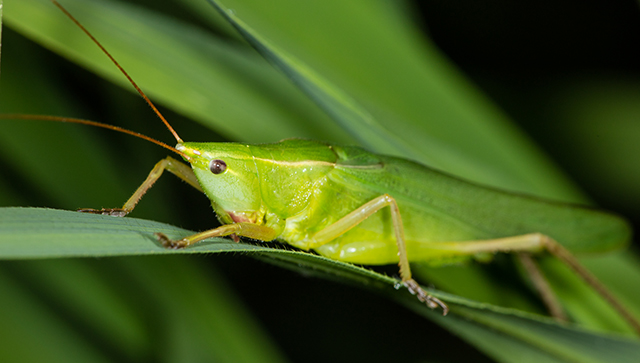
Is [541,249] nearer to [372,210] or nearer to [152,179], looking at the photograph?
[372,210]

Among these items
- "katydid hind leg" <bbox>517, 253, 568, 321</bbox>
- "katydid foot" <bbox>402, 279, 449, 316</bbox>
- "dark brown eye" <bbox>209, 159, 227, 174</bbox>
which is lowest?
"katydid foot" <bbox>402, 279, 449, 316</bbox>

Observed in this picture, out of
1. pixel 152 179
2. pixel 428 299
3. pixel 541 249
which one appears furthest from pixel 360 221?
pixel 541 249

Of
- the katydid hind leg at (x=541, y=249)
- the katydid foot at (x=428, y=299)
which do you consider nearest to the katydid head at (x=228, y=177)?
the katydid foot at (x=428, y=299)

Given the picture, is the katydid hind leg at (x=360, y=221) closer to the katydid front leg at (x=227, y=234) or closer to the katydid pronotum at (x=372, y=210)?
the katydid pronotum at (x=372, y=210)

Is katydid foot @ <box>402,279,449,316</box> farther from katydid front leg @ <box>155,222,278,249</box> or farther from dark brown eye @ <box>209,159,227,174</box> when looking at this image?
dark brown eye @ <box>209,159,227,174</box>

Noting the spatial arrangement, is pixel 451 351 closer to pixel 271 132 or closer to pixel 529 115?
pixel 271 132

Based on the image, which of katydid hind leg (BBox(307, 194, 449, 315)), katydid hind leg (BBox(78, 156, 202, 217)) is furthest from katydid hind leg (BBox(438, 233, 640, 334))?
katydid hind leg (BBox(78, 156, 202, 217))

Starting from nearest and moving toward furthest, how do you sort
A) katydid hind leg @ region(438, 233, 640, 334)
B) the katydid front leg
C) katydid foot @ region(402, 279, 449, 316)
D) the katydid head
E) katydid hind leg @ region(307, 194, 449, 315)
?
the katydid front leg
katydid foot @ region(402, 279, 449, 316)
the katydid head
katydid hind leg @ region(307, 194, 449, 315)
katydid hind leg @ region(438, 233, 640, 334)

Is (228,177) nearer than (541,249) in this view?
Yes
